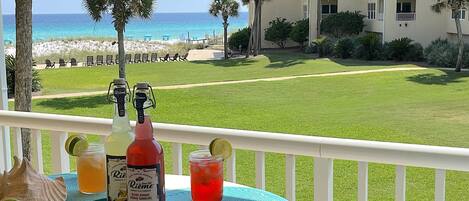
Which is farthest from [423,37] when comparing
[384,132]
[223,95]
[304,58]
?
[384,132]

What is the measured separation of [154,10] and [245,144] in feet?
33.8

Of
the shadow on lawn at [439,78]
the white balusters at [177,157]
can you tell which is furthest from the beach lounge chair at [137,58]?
the white balusters at [177,157]

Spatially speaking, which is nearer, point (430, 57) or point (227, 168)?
point (227, 168)

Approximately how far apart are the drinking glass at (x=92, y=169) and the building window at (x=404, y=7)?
59.9 ft

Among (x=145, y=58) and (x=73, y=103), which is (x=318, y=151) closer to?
(x=73, y=103)

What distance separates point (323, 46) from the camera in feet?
64.2

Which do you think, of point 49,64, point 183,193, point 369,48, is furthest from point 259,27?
point 183,193

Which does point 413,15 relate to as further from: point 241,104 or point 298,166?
point 298,166

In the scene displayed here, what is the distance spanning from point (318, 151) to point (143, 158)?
2.40 ft

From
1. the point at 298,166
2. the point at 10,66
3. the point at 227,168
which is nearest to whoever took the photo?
the point at 227,168

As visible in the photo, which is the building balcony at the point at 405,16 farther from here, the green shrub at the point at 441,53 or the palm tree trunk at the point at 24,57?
the palm tree trunk at the point at 24,57

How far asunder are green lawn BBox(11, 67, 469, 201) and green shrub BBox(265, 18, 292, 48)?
706 cm

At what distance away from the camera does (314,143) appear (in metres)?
1.60

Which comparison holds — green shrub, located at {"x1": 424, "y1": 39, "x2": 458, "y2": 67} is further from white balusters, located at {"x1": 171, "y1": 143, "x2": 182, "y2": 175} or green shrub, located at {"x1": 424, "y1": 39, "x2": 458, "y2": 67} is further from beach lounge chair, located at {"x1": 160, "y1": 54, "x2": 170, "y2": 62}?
white balusters, located at {"x1": 171, "y1": 143, "x2": 182, "y2": 175}
